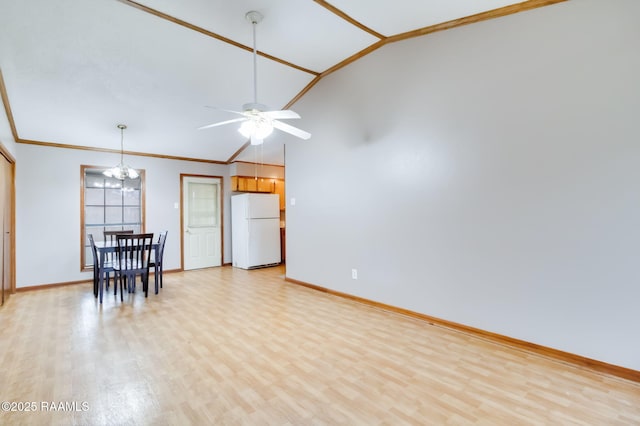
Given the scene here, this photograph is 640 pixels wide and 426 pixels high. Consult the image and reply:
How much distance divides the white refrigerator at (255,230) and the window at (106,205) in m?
1.80

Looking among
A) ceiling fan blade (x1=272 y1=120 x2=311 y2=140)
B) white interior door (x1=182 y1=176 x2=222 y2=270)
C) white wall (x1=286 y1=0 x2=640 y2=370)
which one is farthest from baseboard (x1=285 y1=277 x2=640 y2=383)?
white interior door (x1=182 y1=176 x2=222 y2=270)

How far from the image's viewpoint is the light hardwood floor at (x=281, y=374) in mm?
1773

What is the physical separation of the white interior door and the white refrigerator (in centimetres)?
40

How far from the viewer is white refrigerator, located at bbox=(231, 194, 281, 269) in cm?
629

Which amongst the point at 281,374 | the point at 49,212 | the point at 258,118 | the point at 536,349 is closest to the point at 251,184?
the point at 49,212

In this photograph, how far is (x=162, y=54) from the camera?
3.41 m

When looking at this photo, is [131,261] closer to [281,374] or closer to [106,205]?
[106,205]

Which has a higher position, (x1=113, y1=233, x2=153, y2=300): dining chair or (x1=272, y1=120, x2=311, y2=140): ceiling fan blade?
(x1=272, y1=120, x2=311, y2=140): ceiling fan blade

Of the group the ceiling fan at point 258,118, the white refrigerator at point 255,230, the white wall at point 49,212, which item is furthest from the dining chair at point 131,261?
the ceiling fan at point 258,118

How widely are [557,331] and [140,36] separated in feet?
15.4

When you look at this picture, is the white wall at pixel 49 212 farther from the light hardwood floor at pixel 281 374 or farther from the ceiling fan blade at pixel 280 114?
the ceiling fan blade at pixel 280 114

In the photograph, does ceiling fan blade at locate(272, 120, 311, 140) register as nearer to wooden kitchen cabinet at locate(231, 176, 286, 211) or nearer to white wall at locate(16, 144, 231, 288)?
wooden kitchen cabinet at locate(231, 176, 286, 211)

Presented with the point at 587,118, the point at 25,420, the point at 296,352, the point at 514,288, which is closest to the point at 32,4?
the point at 25,420

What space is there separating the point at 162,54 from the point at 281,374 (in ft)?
11.5
